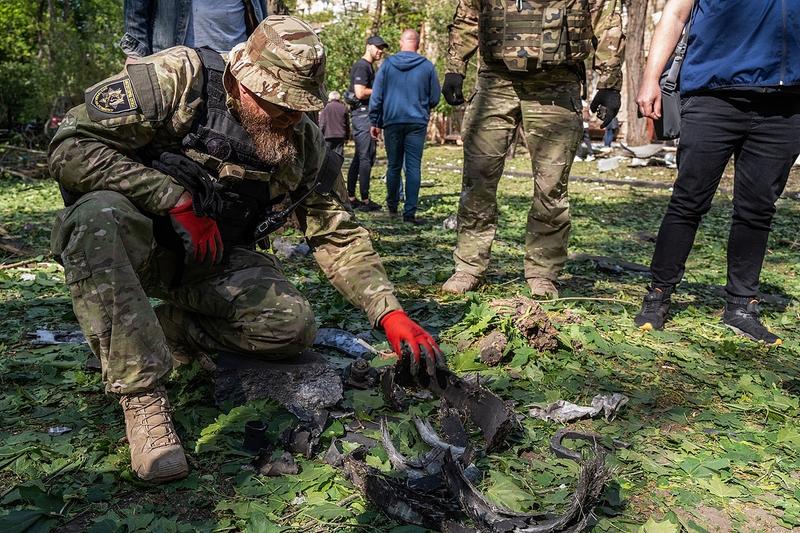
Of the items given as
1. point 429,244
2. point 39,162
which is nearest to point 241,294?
point 429,244

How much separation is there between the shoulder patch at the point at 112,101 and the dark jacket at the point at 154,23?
5.40 ft

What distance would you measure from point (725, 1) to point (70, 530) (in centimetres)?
365

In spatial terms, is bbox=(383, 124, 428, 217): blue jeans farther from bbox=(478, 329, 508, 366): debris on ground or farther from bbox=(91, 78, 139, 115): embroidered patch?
bbox=(91, 78, 139, 115): embroidered patch

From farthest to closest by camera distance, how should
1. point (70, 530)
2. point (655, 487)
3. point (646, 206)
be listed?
1. point (646, 206)
2. point (655, 487)
3. point (70, 530)

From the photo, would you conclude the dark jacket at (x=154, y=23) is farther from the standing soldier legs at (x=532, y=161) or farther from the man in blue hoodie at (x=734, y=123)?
the man in blue hoodie at (x=734, y=123)

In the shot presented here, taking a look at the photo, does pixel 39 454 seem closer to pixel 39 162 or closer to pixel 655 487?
pixel 655 487

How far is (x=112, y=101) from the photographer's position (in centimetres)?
258

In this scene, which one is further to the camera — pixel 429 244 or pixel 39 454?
pixel 429 244

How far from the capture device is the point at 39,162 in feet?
44.0

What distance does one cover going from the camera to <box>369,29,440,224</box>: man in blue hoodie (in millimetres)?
8117

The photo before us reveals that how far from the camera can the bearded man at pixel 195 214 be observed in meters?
2.46

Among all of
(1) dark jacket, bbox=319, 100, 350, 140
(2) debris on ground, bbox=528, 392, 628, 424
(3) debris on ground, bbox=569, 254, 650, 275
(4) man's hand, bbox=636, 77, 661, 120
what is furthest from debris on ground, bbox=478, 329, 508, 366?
(1) dark jacket, bbox=319, 100, 350, 140

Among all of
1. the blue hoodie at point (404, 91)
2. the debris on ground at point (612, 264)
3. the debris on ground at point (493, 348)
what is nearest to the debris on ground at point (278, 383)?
the debris on ground at point (493, 348)

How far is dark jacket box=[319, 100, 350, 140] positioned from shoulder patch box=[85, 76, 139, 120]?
667cm
